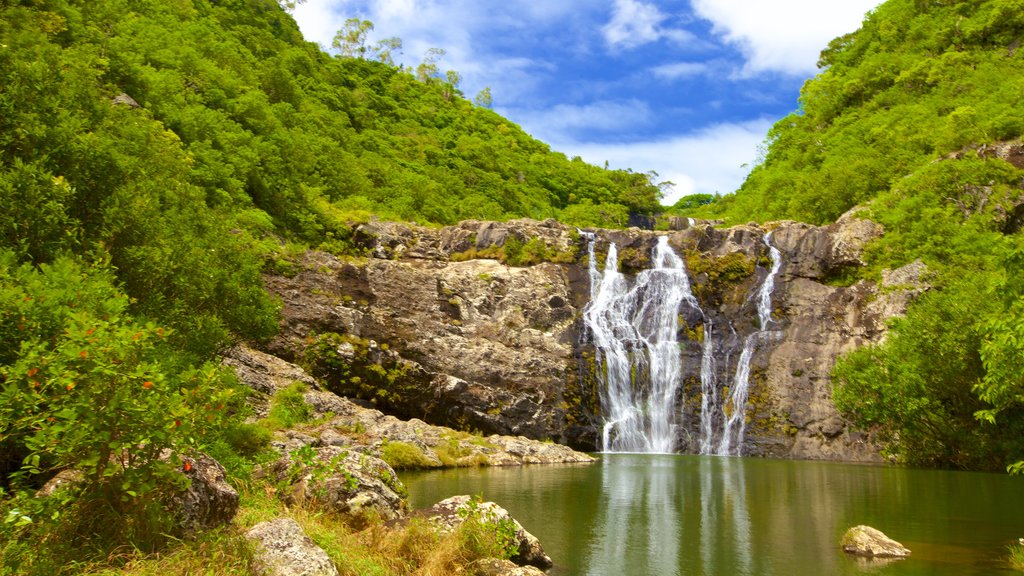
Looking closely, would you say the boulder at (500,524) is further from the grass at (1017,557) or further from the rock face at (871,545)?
the grass at (1017,557)

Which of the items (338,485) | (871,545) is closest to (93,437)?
(338,485)

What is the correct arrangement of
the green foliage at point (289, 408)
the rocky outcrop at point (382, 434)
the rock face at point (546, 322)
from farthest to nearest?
1. the rock face at point (546, 322)
2. the rocky outcrop at point (382, 434)
3. the green foliage at point (289, 408)

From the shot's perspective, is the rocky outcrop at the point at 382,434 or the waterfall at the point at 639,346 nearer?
the rocky outcrop at the point at 382,434

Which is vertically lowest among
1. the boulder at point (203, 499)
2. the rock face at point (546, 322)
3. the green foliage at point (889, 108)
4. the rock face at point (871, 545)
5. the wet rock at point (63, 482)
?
the rock face at point (871, 545)

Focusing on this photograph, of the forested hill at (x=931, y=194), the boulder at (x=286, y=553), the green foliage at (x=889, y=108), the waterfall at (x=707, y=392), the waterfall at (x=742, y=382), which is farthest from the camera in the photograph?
the green foliage at (x=889, y=108)

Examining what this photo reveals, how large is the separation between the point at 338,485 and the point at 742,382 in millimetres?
36050

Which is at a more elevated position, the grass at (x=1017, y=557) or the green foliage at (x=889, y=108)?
the green foliage at (x=889, y=108)

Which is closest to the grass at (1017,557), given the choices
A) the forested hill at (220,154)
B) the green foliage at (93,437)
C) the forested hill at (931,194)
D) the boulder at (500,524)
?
the forested hill at (931,194)

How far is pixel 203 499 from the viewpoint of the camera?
29.3 ft

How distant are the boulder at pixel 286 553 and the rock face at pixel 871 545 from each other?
10.8 metres

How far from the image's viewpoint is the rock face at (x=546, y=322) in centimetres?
3912

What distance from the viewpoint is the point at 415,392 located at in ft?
128

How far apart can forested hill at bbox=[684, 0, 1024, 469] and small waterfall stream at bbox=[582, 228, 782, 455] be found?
24.6 feet

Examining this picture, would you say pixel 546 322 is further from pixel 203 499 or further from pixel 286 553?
pixel 286 553
